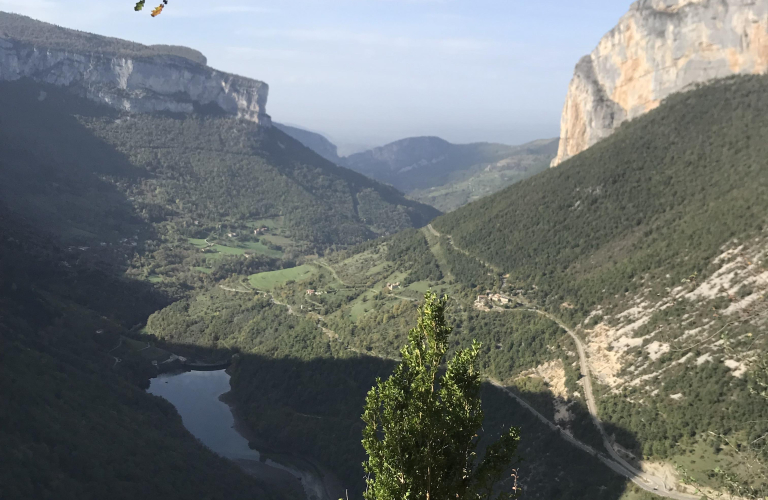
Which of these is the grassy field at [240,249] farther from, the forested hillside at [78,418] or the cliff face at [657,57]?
the cliff face at [657,57]

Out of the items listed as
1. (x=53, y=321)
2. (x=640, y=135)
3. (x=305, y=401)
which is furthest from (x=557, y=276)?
(x=53, y=321)

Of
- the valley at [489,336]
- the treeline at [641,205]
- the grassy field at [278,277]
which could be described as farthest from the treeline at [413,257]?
the grassy field at [278,277]

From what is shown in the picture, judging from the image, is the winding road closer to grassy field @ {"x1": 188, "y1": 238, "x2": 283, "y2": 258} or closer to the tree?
the tree

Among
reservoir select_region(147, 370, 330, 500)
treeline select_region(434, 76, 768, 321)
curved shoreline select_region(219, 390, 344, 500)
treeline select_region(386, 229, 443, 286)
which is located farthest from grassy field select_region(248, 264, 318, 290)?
curved shoreline select_region(219, 390, 344, 500)

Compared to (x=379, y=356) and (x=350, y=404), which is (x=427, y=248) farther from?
(x=350, y=404)

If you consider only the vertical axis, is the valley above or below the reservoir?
above

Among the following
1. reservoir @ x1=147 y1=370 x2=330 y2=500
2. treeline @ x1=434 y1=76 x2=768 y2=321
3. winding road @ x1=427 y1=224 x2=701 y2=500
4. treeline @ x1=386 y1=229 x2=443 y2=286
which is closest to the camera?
winding road @ x1=427 y1=224 x2=701 y2=500
